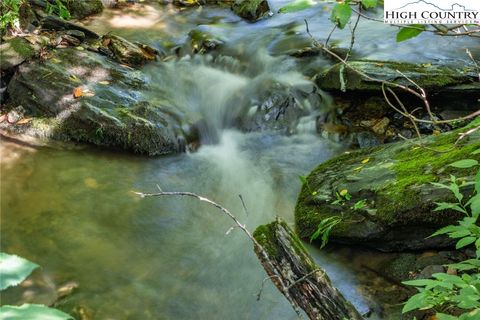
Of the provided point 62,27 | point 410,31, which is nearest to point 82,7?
point 62,27

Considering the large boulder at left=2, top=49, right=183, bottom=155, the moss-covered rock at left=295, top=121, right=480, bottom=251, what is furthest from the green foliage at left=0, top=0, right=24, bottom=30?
the moss-covered rock at left=295, top=121, right=480, bottom=251

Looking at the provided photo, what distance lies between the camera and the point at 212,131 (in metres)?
6.83

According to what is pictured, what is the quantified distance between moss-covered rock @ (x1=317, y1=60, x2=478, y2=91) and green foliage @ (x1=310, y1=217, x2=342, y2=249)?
2354 millimetres

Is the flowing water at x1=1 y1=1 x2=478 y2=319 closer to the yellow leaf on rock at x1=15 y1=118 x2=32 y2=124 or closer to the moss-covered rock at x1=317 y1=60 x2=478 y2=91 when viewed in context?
the yellow leaf on rock at x1=15 y1=118 x2=32 y2=124

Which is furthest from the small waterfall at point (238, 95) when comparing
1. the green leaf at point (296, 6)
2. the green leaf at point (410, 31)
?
the green leaf at point (410, 31)

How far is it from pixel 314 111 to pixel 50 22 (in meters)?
5.00

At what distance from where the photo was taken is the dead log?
7.66 feet

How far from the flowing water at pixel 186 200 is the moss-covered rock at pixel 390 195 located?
0.35 m

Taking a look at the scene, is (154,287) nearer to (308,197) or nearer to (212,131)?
(308,197)

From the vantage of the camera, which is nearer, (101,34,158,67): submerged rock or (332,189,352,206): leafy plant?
(332,189,352,206): leafy plant

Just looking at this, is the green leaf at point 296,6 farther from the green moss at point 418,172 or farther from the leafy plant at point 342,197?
the leafy plant at point 342,197

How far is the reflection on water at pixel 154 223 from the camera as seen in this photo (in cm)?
389

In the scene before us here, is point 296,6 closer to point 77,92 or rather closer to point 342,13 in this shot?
point 342,13

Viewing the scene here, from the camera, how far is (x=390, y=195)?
12.9 ft
